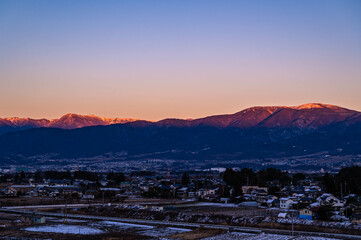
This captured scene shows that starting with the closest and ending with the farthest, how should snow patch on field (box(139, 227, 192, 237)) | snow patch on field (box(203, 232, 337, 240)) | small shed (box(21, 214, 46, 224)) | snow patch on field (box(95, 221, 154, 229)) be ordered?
snow patch on field (box(203, 232, 337, 240)) → snow patch on field (box(139, 227, 192, 237)) → snow patch on field (box(95, 221, 154, 229)) → small shed (box(21, 214, 46, 224))

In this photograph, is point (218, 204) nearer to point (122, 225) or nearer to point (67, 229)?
point (122, 225)

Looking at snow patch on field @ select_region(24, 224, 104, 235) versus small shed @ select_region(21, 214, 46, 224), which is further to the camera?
small shed @ select_region(21, 214, 46, 224)

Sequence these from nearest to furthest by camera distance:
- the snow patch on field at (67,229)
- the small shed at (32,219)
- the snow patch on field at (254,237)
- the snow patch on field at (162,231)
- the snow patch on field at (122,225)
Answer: the snow patch on field at (254,237)
the snow patch on field at (162,231)
the snow patch on field at (67,229)
the snow patch on field at (122,225)
the small shed at (32,219)

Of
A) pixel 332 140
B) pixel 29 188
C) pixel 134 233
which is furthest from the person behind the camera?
pixel 332 140

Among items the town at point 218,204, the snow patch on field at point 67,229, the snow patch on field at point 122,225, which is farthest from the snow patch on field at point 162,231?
the town at point 218,204

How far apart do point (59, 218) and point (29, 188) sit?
97.6 feet

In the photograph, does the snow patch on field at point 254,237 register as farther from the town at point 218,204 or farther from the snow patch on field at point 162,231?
the snow patch on field at point 162,231

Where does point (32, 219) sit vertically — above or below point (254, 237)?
above

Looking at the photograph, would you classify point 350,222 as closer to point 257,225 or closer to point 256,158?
point 257,225

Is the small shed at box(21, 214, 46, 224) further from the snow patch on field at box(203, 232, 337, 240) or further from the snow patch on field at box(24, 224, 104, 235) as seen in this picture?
the snow patch on field at box(203, 232, 337, 240)

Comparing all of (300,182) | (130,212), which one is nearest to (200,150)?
(300,182)

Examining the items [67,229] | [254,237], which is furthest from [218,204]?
[254,237]

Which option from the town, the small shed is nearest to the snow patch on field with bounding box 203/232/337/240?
the town

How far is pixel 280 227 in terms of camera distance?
2944 cm
